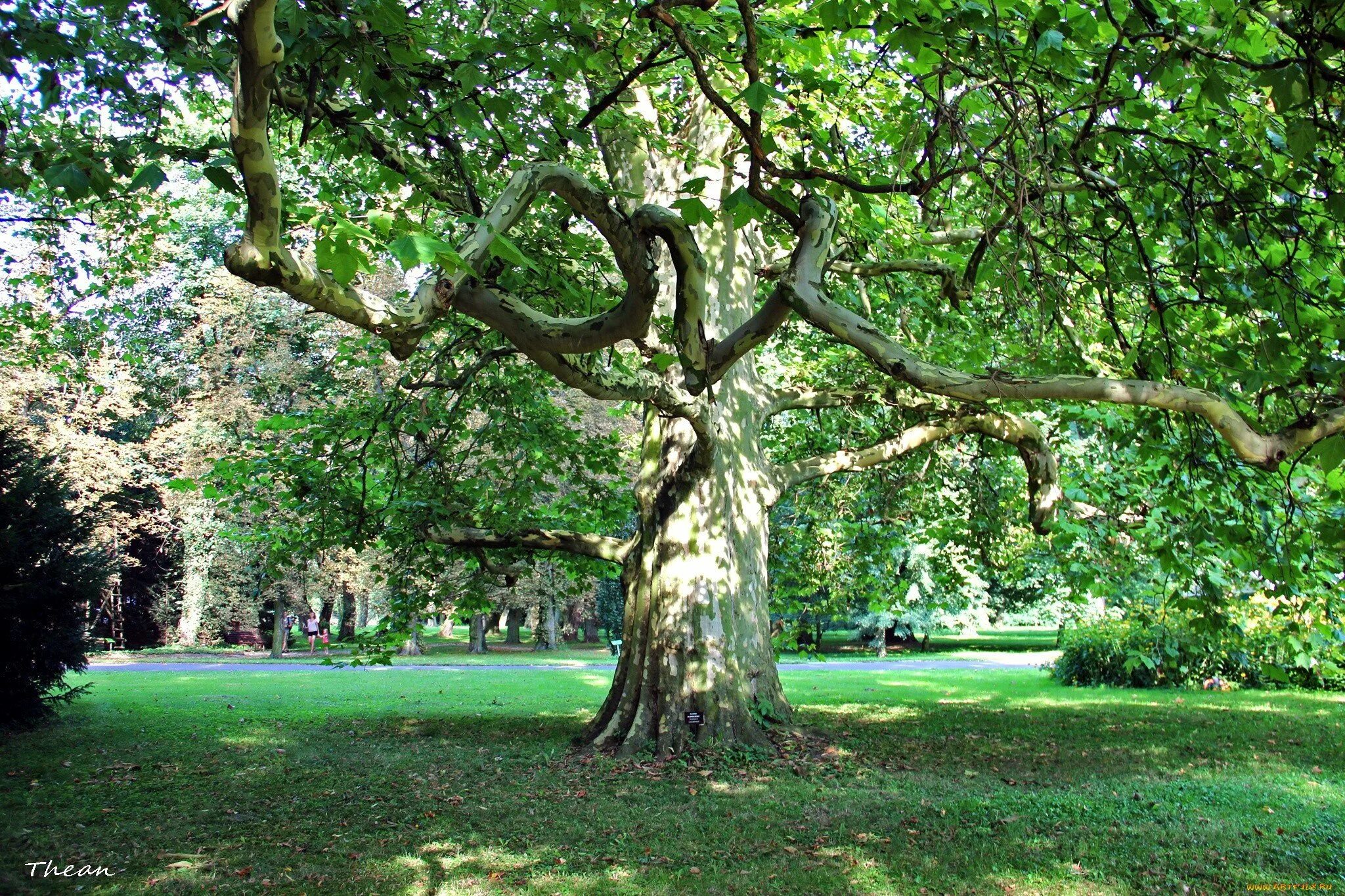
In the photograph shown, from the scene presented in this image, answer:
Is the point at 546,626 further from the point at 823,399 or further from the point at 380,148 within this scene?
the point at 380,148

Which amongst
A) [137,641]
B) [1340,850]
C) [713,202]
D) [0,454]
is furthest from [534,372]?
[137,641]

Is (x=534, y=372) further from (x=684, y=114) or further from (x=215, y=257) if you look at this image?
(x=215, y=257)

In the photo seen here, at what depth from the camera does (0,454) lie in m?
11.5

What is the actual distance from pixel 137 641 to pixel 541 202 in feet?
100

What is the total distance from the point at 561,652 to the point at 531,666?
748cm

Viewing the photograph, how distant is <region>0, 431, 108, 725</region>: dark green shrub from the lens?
36.3 feet

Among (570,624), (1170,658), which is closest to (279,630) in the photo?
(570,624)

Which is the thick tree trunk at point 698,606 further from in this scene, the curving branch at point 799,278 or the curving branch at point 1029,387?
the curving branch at point 1029,387

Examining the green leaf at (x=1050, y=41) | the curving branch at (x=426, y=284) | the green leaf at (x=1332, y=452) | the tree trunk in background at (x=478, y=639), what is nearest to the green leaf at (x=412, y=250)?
the curving branch at (x=426, y=284)

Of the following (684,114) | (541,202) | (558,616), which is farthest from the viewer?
(558,616)

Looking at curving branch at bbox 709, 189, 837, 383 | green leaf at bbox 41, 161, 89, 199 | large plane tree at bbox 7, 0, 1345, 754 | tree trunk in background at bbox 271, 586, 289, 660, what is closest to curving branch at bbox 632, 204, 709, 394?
large plane tree at bbox 7, 0, 1345, 754

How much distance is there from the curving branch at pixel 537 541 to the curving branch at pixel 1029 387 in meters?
6.18

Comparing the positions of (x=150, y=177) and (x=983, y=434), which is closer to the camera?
(x=150, y=177)

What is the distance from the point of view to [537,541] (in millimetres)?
10203
